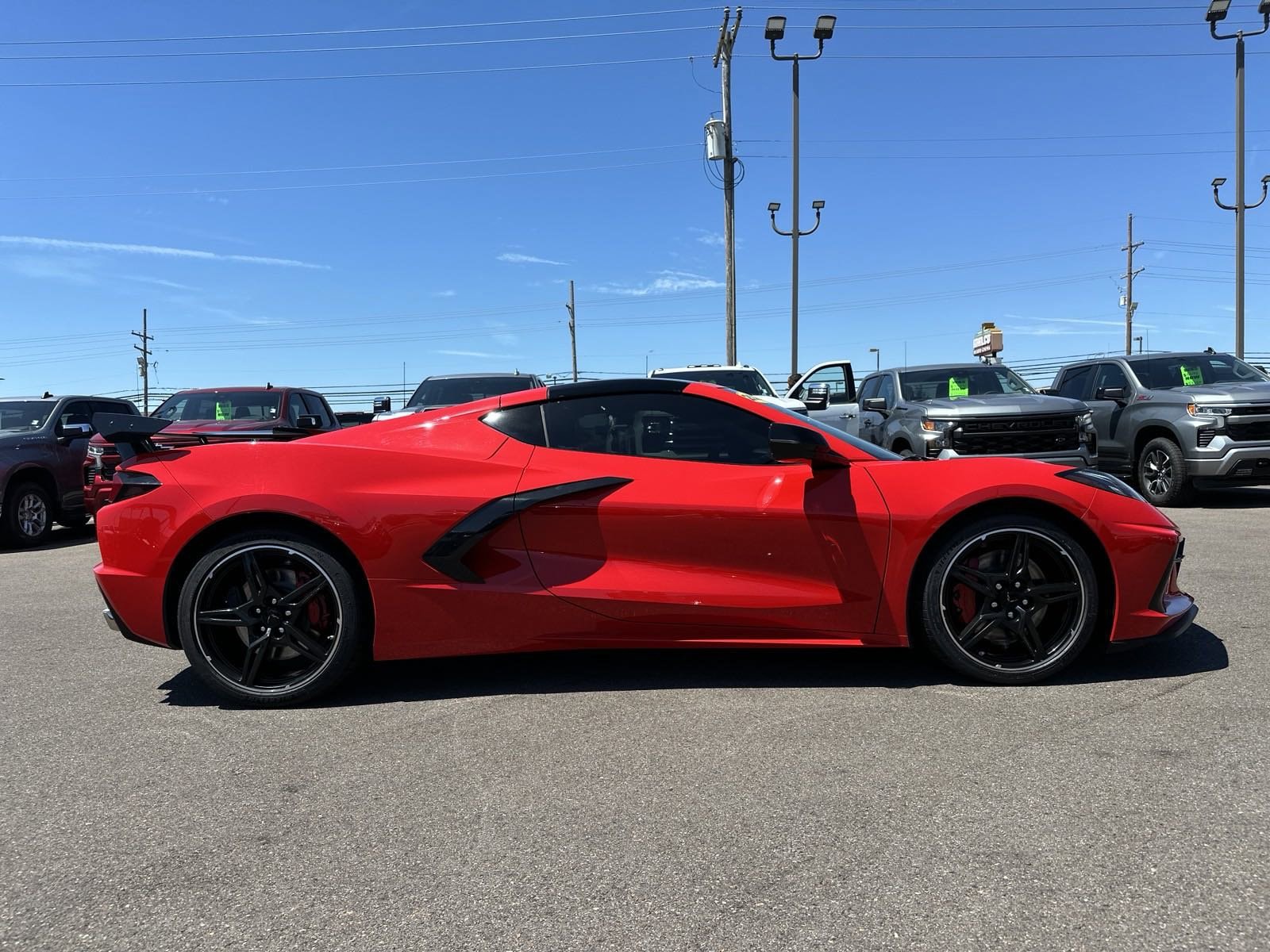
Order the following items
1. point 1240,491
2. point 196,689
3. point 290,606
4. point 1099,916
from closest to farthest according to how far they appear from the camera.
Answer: point 1099,916
point 290,606
point 196,689
point 1240,491

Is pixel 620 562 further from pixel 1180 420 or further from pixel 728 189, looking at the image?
pixel 728 189

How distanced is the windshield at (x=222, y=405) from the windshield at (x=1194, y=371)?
35.1ft

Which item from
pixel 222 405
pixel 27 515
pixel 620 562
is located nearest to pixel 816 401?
pixel 620 562

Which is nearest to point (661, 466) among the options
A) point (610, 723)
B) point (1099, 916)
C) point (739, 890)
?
point (610, 723)

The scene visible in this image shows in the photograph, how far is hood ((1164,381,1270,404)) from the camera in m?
9.77

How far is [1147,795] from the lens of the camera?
270 cm

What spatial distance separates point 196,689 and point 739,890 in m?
2.95

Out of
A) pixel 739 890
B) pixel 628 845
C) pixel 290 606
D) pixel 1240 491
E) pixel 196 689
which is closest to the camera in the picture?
pixel 739 890

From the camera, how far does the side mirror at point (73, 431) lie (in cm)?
1009

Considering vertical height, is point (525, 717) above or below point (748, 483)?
below

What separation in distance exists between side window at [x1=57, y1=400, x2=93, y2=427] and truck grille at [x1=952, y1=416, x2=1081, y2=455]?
33.7 feet

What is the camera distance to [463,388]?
11836 mm

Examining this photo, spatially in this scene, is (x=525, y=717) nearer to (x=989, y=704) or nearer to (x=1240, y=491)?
(x=989, y=704)

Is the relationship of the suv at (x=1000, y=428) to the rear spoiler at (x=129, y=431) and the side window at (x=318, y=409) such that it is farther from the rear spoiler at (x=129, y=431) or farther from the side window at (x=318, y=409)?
the rear spoiler at (x=129, y=431)
